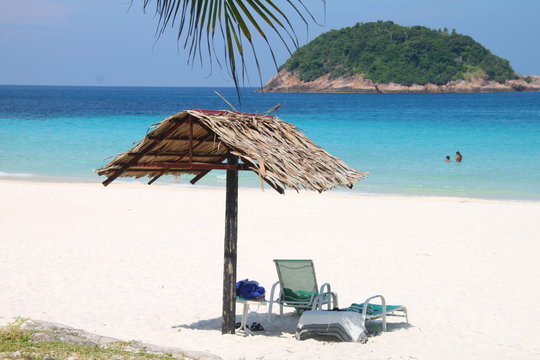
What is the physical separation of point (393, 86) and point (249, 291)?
114 meters

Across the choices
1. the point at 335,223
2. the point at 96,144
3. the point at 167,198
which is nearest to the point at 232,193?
the point at 335,223

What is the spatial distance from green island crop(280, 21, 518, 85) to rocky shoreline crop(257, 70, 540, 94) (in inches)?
37.5

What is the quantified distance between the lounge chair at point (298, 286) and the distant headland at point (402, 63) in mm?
110168

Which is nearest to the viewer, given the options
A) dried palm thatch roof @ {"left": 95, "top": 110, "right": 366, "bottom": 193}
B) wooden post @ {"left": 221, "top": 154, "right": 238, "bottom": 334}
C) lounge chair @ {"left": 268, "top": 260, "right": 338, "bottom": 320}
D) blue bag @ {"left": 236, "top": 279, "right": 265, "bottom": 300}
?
dried palm thatch roof @ {"left": 95, "top": 110, "right": 366, "bottom": 193}

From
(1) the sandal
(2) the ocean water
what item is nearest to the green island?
(2) the ocean water

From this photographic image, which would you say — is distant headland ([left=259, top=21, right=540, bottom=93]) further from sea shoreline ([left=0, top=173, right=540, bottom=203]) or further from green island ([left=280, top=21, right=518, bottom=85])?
sea shoreline ([left=0, top=173, right=540, bottom=203])

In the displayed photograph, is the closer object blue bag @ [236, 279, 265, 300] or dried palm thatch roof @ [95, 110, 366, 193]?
dried palm thatch roof @ [95, 110, 366, 193]

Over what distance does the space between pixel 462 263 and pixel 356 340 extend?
3936mm

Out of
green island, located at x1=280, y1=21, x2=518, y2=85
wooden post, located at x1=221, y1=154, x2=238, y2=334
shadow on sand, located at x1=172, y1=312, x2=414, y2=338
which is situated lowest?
shadow on sand, located at x1=172, y1=312, x2=414, y2=338

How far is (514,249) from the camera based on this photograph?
1027cm

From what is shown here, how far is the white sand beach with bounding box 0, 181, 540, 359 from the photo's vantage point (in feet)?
20.0

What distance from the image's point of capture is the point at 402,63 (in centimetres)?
12100

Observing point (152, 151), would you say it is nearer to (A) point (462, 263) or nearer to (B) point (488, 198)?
(A) point (462, 263)

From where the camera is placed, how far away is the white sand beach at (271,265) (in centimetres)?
611
